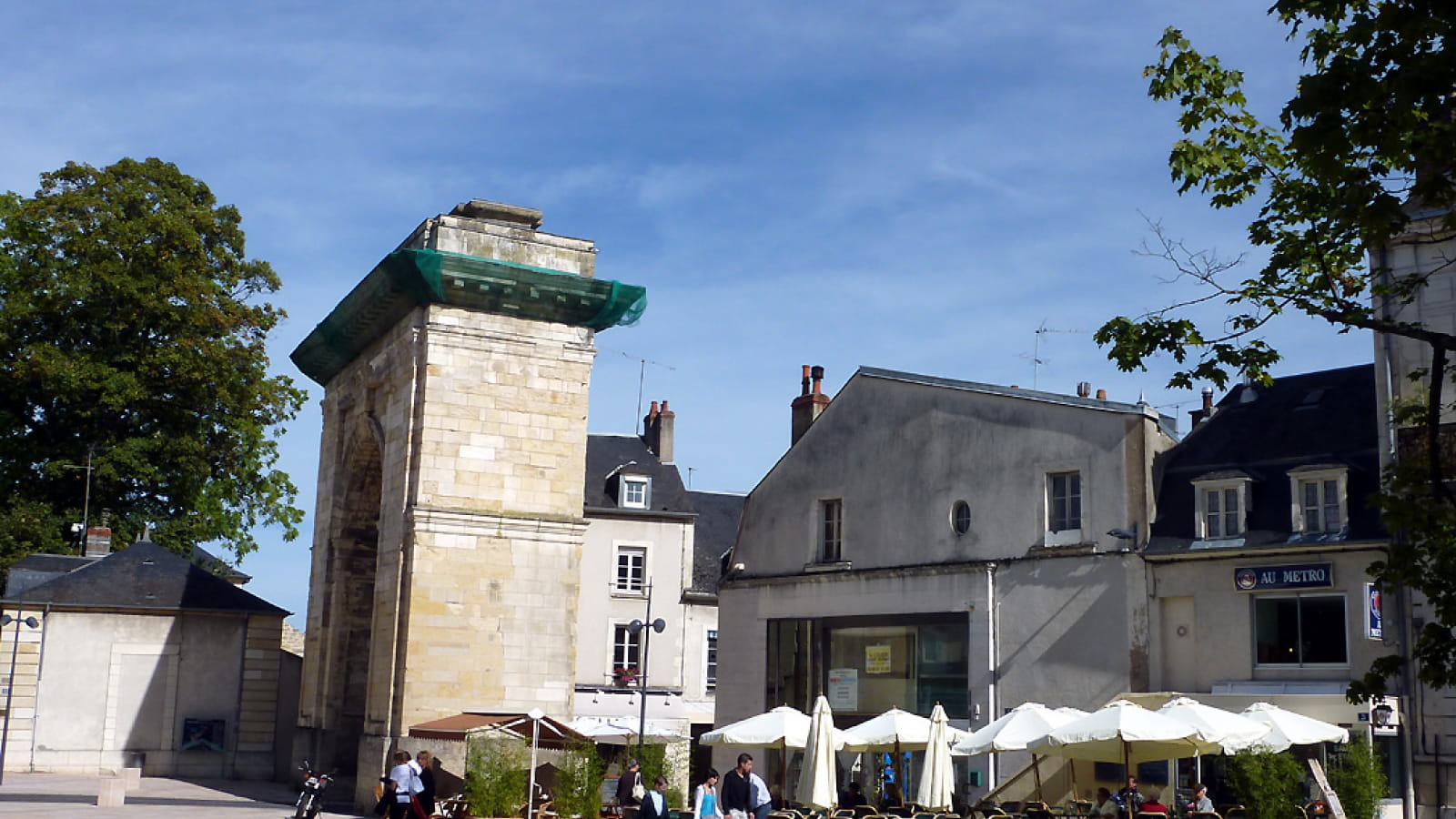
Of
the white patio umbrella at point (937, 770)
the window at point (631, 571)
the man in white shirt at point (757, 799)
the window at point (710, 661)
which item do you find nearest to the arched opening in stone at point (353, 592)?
the white patio umbrella at point (937, 770)

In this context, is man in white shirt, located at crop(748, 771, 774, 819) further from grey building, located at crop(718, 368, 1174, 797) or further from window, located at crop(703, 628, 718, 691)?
window, located at crop(703, 628, 718, 691)

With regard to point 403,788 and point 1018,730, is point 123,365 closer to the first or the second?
point 403,788

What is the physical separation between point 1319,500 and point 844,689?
384 inches

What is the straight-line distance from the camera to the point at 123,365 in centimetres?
3538

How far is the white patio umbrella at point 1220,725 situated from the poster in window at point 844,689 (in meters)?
10.9

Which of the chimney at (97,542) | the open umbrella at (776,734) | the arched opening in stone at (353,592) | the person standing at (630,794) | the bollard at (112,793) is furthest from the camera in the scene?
the chimney at (97,542)

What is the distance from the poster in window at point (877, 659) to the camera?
91.3ft

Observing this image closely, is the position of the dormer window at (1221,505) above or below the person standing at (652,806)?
above

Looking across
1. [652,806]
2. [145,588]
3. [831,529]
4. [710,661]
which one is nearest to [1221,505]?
[831,529]

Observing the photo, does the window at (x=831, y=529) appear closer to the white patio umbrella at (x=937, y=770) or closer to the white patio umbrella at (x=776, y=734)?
the white patio umbrella at (x=776, y=734)

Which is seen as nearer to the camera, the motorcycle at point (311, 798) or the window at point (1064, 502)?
the motorcycle at point (311, 798)

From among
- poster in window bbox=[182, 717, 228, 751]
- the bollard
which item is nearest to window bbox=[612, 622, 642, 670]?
poster in window bbox=[182, 717, 228, 751]

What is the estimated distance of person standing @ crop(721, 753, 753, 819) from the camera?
16.0 m

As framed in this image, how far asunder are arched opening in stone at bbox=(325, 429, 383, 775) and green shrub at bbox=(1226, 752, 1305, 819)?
15.6 metres
